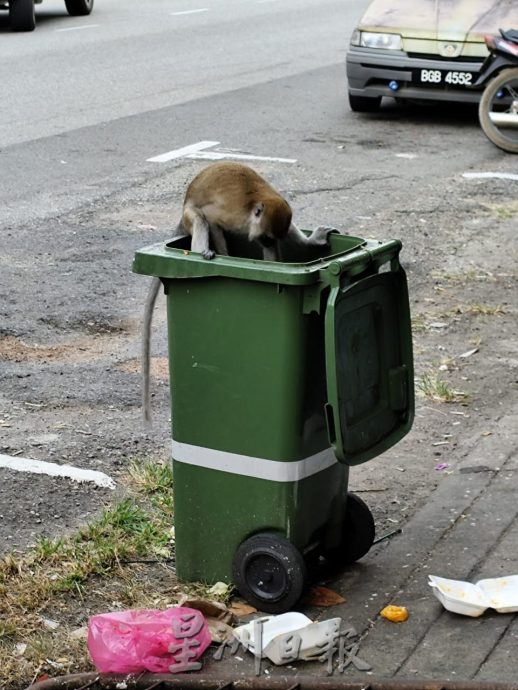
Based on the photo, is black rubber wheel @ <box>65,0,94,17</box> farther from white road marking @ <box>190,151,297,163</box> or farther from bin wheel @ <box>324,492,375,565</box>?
bin wheel @ <box>324,492,375,565</box>

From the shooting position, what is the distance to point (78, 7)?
20.3 metres

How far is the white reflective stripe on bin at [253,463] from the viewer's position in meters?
4.04

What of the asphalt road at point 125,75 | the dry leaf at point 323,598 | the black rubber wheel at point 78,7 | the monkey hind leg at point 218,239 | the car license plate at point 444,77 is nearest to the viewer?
the dry leaf at point 323,598

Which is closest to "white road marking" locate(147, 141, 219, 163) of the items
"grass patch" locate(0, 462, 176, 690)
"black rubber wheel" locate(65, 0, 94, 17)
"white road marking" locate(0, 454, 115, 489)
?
"white road marking" locate(0, 454, 115, 489)

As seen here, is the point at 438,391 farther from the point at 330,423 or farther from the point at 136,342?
the point at 330,423

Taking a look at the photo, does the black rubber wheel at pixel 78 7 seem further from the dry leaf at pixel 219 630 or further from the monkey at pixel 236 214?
the dry leaf at pixel 219 630

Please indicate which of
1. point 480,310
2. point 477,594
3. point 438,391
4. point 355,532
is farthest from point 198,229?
point 480,310

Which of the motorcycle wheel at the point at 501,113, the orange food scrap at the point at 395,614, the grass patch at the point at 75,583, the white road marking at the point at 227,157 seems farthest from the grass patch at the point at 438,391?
the motorcycle wheel at the point at 501,113

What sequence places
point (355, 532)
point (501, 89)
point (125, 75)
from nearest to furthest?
point (355, 532) < point (501, 89) < point (125, 75)

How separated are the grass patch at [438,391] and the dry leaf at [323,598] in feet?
6.50

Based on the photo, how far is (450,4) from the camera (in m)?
12.9

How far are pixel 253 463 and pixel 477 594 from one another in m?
0.85

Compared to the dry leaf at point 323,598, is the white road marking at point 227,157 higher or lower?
higher

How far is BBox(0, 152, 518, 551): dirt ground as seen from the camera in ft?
17.0
